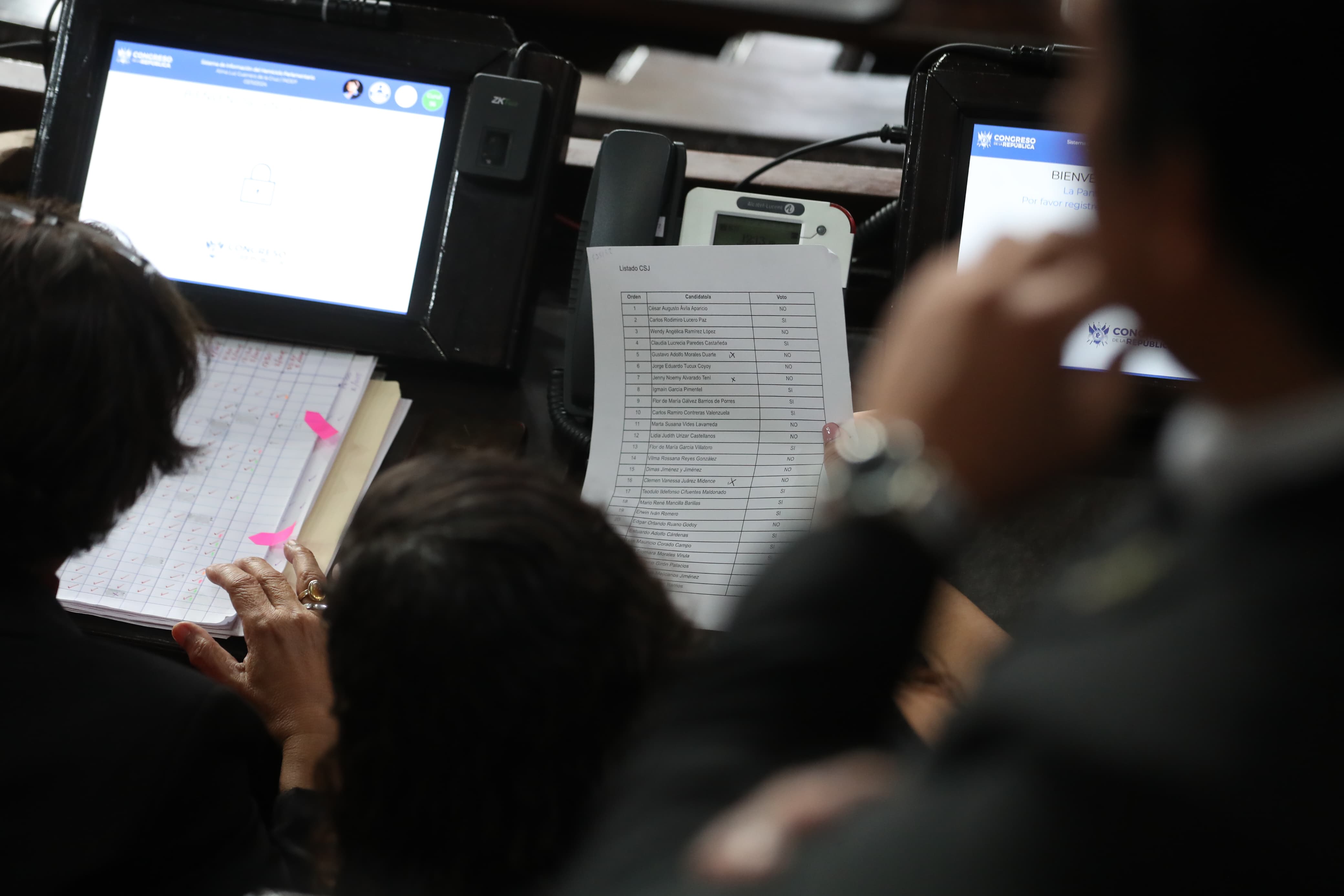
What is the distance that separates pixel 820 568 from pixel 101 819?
473mm

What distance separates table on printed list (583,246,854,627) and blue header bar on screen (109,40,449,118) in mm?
271

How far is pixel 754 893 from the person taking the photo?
0.30m

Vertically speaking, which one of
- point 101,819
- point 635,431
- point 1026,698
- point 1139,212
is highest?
point 1139,212

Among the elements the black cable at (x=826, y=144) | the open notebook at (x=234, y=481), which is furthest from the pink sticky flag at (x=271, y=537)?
the black cable at (x=826, y=144)

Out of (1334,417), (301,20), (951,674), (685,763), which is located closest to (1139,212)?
(1334,417)

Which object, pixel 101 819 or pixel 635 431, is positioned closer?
pixel 101 819

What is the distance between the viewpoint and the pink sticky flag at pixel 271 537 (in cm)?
91

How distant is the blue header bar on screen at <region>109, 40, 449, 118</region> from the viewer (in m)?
1.06

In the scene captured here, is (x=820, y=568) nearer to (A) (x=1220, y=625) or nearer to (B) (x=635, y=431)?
(A) (x=1220, y=625)

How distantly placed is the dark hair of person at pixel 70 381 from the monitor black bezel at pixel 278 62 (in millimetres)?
333

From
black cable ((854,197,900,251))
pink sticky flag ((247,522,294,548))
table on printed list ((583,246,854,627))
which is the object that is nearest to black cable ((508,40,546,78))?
table on printed list ((583,246,854,627))

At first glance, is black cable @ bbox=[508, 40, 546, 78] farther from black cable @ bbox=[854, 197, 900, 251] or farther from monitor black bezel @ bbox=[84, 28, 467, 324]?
black cable @ bbox=[854, 197, 900, 251]

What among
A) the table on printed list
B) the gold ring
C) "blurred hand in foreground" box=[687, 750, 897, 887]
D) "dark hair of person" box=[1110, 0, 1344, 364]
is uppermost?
"dark hair of person" box=[1110, 0, 1344, 364]

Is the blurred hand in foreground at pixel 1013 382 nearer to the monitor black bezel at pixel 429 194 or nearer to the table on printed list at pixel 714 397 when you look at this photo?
the table on printed list at pixel 714 397
